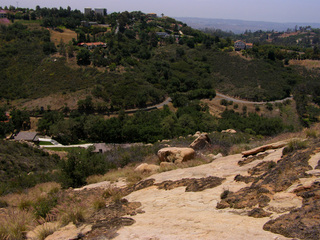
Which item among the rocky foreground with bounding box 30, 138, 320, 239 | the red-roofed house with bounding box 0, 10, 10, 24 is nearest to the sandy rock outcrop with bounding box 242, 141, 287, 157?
the rocky foreground with bounding box 30, 138, 320, 239

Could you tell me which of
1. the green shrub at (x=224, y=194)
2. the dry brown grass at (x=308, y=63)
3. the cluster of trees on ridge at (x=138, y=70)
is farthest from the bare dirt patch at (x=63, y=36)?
the green shrub at (x=224, y=194)

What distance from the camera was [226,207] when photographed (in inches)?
208

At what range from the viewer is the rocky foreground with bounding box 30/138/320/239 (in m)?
3.97

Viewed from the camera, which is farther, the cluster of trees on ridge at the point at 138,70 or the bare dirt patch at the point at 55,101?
the cluster of trees on ridge at the point at 138,70

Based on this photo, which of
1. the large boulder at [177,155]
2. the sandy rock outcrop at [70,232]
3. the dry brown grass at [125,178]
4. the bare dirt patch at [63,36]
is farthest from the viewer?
the bare dirt patch at [63,36]

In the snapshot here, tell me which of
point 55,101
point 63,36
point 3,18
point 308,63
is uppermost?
point 3,18

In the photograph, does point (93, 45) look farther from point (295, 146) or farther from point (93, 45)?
point (295, 146)

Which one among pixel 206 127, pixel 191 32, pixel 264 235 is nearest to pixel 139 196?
pixel 264 235

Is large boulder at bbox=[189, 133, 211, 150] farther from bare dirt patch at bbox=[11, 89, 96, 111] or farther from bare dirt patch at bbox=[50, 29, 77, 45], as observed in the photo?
bare dirt patch at bbox=[50, 29, 77, 45]

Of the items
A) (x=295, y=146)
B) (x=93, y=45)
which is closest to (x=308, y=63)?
(x=93, y=45)

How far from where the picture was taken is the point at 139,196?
715 cm

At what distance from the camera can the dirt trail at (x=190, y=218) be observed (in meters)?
3.98

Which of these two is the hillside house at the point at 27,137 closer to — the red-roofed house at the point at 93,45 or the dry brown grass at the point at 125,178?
the dry brown grass at the point at 125,178

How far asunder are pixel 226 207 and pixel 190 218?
964 mm
